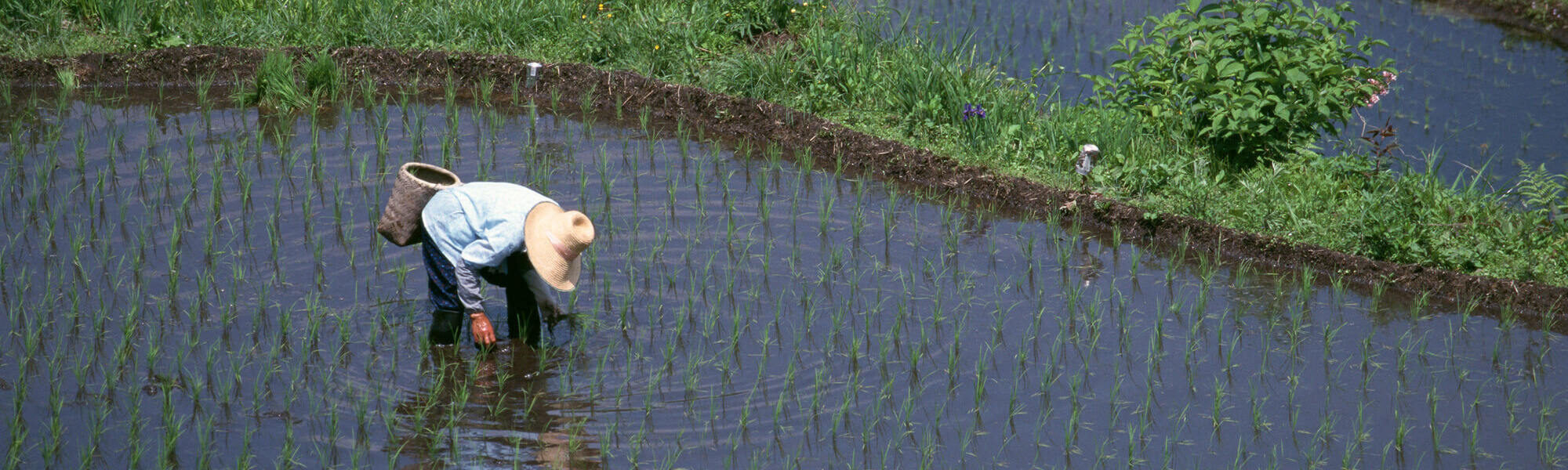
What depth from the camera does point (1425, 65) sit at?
8.25 m

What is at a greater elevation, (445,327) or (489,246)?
→ (489,246)

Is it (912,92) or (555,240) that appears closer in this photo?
(555,240)

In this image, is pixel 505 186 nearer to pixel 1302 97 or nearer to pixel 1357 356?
pixel 1357 356

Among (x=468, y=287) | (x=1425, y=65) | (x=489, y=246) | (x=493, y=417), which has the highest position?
(x=1425, y=65)

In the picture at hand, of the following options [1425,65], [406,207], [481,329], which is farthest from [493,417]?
[1425,65]

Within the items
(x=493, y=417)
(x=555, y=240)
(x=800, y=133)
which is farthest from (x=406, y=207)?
(x=800, y=133)

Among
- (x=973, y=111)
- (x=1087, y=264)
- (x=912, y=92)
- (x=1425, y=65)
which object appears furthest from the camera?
(x=1425, y=65)

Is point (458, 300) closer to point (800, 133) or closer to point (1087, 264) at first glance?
point (1087, 264)

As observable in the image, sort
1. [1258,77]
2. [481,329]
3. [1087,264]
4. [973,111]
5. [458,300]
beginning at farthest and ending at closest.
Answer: [973,111] → [1258,77] → [1087,264] → [458,300] → [481,329]

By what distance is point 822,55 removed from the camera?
7.32 m

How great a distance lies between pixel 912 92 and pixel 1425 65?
3659mm

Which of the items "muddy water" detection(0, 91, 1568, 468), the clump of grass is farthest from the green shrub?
"muddy water" detection(0, 91, 1568, 468)

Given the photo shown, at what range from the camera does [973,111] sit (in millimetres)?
6496

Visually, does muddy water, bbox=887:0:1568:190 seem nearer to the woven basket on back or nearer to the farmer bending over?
the farmer bending over
